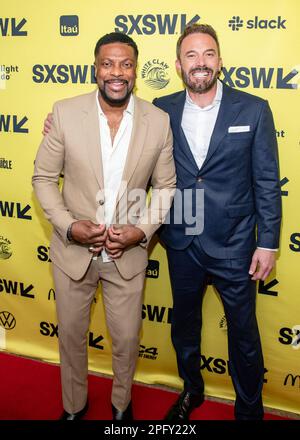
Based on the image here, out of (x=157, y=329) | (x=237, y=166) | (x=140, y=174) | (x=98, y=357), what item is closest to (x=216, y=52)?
Answer: (x=237, y=166)

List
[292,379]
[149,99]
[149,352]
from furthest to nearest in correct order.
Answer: [149,352]
[292,379]
[149,99]

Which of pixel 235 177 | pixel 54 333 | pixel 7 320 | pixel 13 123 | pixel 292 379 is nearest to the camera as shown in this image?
pixel 235 177

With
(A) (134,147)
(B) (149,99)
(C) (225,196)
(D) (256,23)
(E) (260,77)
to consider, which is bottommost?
(C) (225,196)

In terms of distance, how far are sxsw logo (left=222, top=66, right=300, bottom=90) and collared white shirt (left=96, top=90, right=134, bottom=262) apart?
643 mm

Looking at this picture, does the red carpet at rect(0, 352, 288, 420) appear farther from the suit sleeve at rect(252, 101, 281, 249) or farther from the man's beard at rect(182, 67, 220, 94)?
the man's beard at rect(182, 67, 220, 94)

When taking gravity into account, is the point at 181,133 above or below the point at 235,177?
above

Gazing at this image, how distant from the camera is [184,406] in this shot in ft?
7.91

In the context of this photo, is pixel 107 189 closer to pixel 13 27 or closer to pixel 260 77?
pixel 260 77

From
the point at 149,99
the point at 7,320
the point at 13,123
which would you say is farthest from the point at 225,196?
the point at 7,320

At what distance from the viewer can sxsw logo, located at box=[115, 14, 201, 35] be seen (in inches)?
89.0

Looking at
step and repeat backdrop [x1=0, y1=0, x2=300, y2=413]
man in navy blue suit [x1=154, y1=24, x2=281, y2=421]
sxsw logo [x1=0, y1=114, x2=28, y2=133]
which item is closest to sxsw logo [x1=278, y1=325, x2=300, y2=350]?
step and repeat backdrop [x1=0, y1=0, x2=300, y2=413]

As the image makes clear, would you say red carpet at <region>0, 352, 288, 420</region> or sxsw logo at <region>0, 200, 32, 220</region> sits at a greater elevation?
sxsw logo at <region>0, 200, 32, 220</region>

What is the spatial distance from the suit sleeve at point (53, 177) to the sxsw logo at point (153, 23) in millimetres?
752

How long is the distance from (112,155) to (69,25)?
40.1 inches
